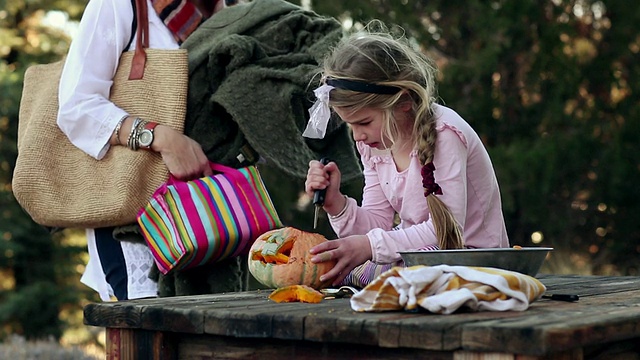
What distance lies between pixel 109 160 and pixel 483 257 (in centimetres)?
147

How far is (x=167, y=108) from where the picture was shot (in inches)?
126

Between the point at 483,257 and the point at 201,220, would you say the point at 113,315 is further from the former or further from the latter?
the point at 483,257

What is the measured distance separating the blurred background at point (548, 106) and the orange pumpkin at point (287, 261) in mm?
3676

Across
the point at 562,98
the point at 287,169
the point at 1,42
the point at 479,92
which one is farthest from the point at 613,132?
the point at 1,42

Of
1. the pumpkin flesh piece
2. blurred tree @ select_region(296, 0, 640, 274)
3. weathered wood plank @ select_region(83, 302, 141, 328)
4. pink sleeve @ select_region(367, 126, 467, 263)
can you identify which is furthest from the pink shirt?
blurred tree @ select_region(296, 0, 640, 274)

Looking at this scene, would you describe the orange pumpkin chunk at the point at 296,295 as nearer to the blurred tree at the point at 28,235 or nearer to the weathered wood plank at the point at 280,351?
the weathered wood plank at the point at 280,351

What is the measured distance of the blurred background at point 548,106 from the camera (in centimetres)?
627

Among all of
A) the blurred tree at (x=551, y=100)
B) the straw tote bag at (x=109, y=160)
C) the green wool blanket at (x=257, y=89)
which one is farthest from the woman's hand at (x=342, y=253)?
the blurred tree at (x=551, y=100)

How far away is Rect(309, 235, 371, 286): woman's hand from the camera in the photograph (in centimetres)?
263

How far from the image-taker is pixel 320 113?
9.75 ft

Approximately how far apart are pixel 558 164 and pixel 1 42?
202 inches

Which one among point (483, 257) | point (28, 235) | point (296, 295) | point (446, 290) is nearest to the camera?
point (446, 290)

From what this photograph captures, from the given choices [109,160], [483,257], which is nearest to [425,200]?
[483,257]

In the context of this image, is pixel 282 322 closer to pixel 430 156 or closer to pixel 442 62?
pixel 430 156
